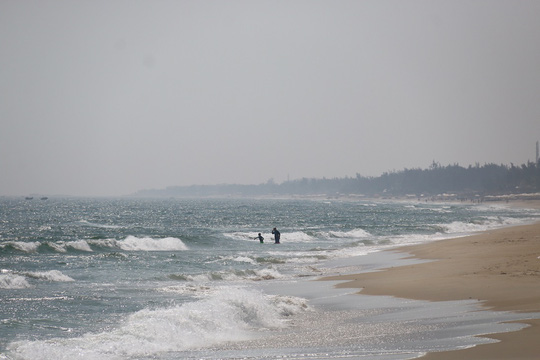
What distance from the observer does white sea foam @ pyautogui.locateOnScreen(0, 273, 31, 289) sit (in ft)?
65.5

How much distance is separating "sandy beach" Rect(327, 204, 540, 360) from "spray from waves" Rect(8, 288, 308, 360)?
13.9 feet

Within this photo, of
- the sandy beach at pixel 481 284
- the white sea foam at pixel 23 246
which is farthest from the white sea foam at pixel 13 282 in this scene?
the white sea foam at pixel 23 246

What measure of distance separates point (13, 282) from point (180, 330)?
10.2 metres

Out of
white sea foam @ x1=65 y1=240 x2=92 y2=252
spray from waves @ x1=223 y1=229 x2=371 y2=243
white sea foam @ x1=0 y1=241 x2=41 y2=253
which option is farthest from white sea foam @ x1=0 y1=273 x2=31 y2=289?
spray from waves @ x1=223 y1=229 x2=371 y2=243

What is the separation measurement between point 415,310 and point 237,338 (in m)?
4.55

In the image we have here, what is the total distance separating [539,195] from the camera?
185625 millimetres

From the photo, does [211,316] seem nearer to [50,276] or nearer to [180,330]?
[180,330]

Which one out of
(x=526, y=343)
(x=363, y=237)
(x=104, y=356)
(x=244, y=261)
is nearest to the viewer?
(x=526, y=343)

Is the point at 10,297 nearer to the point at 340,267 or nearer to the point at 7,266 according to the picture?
the point at 7,266

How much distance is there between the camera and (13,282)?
20.2 metres

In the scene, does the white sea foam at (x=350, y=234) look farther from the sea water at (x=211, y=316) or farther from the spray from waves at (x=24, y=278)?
the spray from waves at (x=24, y=278)

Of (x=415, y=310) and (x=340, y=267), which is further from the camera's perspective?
(x=340, y=267)

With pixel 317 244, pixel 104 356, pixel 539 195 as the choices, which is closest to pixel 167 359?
pixel 104 356

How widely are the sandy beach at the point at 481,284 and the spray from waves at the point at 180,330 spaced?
424cm
